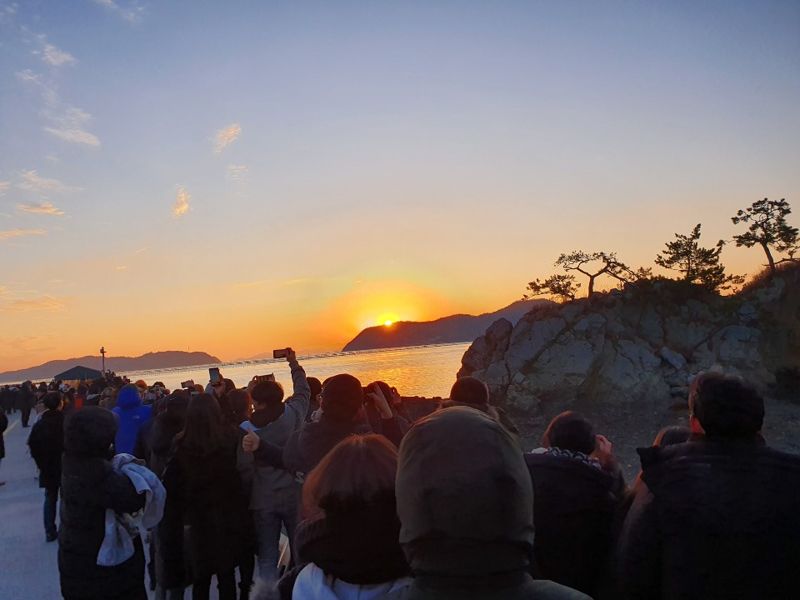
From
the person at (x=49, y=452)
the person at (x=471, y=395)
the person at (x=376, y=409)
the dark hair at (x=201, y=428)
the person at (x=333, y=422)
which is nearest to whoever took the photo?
the person at (x=333, y=422)

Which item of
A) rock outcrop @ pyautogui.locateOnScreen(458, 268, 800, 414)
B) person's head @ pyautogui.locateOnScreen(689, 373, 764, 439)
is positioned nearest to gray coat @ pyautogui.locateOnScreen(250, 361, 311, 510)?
person's head @ pyautogui.locateOnScreen(689, 373, 764, 439)

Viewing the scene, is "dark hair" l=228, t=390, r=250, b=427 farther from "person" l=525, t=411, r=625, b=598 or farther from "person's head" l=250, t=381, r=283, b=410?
"person" l=525, t=411, r=625, b=598

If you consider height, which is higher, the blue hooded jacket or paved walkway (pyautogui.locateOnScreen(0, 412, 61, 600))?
the blue hooded jacket

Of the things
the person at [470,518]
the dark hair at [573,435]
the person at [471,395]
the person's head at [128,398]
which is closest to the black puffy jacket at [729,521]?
the dark hair at [573,435]

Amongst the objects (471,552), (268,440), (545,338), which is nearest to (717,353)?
(545,338)

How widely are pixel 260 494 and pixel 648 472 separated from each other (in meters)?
3.38

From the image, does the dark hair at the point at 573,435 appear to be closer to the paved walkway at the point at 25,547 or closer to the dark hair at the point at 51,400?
the paved walkway at the point at 25,547

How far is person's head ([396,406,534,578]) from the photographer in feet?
5.00

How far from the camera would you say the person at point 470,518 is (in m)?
1.53

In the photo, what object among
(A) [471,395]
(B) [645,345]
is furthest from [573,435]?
(B) [645,345]

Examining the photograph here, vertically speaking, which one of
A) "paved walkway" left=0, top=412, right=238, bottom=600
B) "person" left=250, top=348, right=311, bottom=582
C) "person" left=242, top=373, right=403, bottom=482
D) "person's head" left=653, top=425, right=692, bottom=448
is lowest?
"paved walkway" left=0, top=412, right=238, bottom=600

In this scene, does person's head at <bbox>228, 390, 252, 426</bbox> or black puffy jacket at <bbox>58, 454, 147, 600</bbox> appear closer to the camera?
black puffy jacket at <bbox>58, 454, 147, 600</bbox>

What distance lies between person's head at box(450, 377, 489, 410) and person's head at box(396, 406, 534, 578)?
2.61 meters

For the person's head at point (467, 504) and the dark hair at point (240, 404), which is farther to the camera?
the dark hair at point (240, 404)
